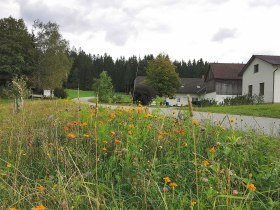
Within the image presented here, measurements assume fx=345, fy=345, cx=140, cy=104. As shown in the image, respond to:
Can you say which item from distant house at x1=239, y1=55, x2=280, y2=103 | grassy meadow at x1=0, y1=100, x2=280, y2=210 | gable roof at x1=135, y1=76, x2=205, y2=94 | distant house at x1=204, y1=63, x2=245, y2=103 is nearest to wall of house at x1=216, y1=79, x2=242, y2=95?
distant house at x1=204, y1=63, x2=245, y2=103

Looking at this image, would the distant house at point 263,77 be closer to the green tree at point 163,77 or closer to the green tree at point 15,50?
the green tree at point 163,77

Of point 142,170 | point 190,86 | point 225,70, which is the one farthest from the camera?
point 190,86

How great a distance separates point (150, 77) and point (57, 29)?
16167 millimetres

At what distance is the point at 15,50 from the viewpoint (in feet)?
151

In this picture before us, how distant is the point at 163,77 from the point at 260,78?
64.9ft

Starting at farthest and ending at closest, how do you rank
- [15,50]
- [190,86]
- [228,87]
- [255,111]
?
[190,86]
[228,87]
[15,50]
[255,111]

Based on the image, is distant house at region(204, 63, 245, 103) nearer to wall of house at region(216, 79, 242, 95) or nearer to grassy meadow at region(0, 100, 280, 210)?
wall of house at region(216, 79, 242, 95)

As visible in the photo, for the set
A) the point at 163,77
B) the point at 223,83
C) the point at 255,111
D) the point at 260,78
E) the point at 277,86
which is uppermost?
the point at 163,77

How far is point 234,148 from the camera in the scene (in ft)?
11.7

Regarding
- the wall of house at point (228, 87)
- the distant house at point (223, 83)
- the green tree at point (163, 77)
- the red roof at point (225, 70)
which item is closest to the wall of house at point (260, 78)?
the distant house at point (223, 83)

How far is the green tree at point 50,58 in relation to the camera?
4903cm

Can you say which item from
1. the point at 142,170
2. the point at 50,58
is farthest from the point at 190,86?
the point at 142,170

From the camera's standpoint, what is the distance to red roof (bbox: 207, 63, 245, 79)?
53956 millimetres

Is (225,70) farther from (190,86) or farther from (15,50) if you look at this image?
(15,50)
